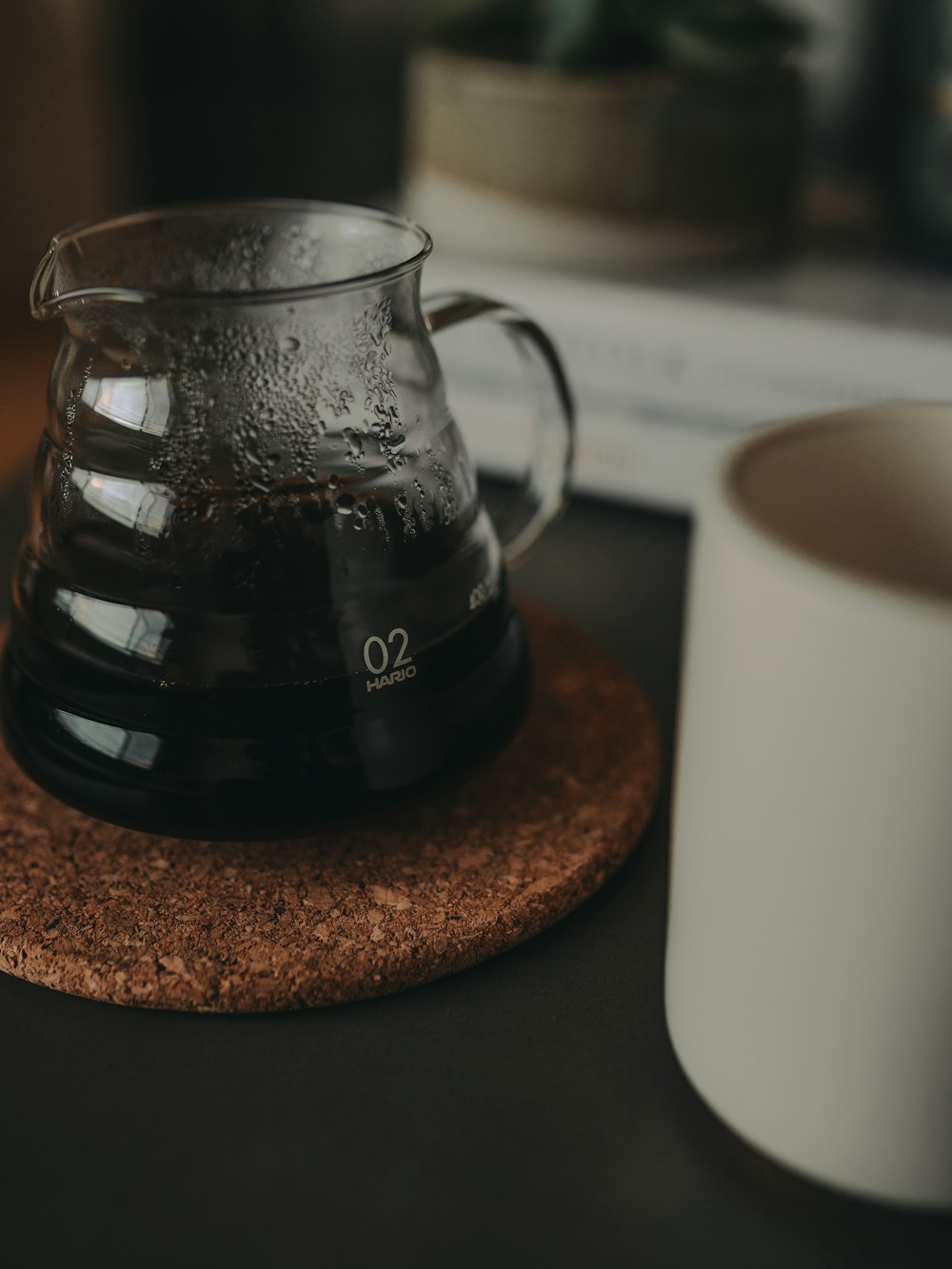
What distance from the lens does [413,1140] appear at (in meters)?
0.32

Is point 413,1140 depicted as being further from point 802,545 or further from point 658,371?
point 658,371

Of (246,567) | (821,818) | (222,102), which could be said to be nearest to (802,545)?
(821,818)

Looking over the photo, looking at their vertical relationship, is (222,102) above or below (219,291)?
below

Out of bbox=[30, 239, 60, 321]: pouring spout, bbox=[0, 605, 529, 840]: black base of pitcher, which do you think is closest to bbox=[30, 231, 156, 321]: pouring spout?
bbox=[30, 239, 60, 321]: pouring spout

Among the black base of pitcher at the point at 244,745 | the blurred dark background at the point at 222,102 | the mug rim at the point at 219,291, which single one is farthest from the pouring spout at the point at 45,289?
the blurred dark background at the point at 222,102

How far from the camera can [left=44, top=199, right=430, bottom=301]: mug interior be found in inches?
16.4

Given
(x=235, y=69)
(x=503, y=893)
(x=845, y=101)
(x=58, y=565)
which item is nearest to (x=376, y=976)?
(x=503, y=893)

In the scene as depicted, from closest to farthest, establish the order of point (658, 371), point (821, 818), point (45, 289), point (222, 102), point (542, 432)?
1. point (821, 818)
2. point (45, 289)
3. point (542, 432)
4. point (658, 371)
5. point (222, 102)

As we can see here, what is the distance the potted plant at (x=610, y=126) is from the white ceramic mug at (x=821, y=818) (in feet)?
1.27

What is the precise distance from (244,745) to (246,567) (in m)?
0.05

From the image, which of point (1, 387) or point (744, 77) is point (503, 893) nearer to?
point (744, 77)

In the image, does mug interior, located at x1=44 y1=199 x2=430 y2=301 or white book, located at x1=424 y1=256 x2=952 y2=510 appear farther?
white book, located at x1=424 y1=256 x2=952 y2=510

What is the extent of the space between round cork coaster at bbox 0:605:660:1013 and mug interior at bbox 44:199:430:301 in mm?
179

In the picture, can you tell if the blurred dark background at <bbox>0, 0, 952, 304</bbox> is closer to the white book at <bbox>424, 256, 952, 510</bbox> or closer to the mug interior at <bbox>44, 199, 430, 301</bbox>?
the white book at <bbox>424, 256, 952, 510</bbox>
